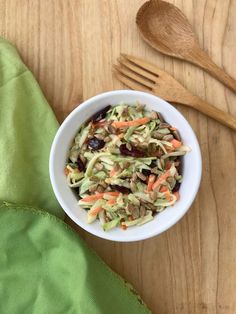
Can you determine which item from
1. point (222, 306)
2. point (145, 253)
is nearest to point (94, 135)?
point (145, 253)

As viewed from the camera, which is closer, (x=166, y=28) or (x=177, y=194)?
(x=177, y=194)

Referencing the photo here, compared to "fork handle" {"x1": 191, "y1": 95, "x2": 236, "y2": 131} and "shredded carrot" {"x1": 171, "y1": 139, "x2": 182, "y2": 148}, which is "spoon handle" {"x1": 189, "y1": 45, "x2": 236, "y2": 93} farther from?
"shredded carrot" {"x1": 171, "y1": 139, "x2": 182, "y2": 148}

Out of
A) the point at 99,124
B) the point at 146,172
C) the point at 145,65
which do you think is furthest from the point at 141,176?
the point at 145,65

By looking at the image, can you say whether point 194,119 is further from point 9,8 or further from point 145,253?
point 9,8

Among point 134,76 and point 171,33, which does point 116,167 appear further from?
point 171,33

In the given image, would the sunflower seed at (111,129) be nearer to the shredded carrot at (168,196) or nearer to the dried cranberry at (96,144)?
the dried cranberry at (96,144)

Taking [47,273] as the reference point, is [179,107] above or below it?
above

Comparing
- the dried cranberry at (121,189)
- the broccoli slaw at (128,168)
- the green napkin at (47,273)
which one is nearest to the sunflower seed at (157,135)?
the broccoli slaw at (128,168)
